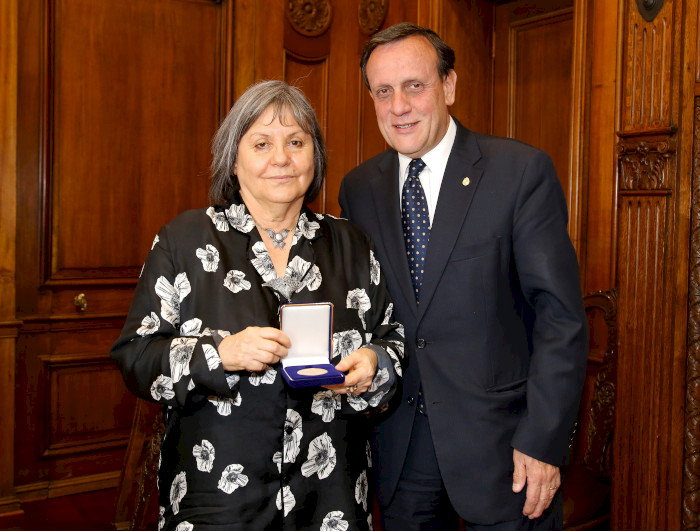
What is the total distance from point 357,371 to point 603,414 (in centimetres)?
174

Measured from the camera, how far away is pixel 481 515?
185 centimetres

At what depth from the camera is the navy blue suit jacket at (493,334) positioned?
5.91ft

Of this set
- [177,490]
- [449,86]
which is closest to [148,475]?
[177,490]

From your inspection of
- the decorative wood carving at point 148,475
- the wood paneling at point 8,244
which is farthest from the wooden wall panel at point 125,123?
the decorative wood carving at point 148,475

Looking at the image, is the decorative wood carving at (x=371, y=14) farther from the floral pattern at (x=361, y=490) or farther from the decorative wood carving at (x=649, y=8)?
the floral pattern at (x=361, y=490)

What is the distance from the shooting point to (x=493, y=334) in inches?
73.4

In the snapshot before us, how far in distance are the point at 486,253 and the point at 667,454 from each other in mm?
1232

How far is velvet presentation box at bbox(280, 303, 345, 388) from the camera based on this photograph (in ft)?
5.21

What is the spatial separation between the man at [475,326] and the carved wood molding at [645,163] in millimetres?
745

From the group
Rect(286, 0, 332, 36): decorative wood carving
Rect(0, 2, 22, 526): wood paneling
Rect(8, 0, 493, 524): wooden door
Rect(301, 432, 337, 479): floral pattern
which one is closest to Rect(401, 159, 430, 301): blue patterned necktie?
Rect(301, 432, 337, 479): floral pattern

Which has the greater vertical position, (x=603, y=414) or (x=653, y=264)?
(x=653, y=264)

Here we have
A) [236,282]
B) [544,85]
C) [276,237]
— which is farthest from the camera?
[544,85]

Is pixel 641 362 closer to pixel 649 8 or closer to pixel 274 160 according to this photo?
pixel 649 8

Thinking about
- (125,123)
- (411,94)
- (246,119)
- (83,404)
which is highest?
(125,123)
